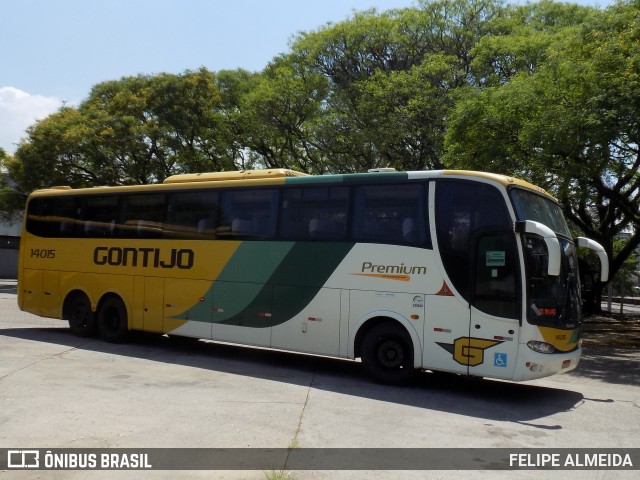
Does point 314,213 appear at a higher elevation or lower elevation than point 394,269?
higher

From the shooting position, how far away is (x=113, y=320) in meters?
14.1

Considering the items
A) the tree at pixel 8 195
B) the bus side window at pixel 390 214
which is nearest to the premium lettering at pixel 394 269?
the bus side window at pixel 390 214

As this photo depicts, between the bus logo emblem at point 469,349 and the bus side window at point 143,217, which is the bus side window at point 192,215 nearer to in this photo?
the bus side window at point 143,217

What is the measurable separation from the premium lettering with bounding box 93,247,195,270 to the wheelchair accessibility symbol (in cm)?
626

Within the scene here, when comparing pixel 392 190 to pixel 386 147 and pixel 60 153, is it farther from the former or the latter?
pixel 60 153

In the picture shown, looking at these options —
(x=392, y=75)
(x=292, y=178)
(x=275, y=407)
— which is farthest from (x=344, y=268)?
(x=392, y=75)

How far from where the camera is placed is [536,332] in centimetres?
895

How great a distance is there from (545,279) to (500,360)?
4.32 feet

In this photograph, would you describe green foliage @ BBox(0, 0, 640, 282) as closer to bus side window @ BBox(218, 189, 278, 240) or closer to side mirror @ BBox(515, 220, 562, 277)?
side mirror @ BBox(515, 220, 562, 277)

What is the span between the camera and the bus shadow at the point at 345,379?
356 inches

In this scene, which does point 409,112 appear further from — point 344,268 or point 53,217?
point 344,268

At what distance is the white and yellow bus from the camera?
9203 millimetres

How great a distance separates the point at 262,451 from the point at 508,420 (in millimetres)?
3575

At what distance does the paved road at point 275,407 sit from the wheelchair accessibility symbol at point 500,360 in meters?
0.60
